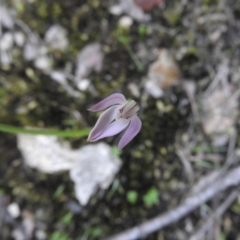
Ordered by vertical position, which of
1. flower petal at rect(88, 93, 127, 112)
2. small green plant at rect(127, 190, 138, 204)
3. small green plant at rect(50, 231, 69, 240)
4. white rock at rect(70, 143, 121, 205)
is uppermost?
flower petal at rect(88, 93, 127, 112)

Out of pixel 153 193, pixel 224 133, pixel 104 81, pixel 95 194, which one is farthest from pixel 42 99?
pixel 224 133

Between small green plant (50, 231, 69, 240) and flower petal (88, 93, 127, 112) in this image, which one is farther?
small green plant (50, 231, 69, 240)

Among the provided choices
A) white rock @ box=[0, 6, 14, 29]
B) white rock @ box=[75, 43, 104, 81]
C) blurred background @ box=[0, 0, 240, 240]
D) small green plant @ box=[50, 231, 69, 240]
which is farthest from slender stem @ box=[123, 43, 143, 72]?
small green plant @ box=[50, 231, 69, 240]

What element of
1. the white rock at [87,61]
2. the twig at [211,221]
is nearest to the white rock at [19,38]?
the white rock at [87,61]

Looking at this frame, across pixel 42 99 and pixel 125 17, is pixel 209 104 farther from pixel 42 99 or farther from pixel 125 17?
pixel 42 99

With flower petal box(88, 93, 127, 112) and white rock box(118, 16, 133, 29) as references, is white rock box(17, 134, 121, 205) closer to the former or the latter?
white rock box(118, 16, 133, 29)

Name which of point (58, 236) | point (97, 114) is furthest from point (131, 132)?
point (58, 236)

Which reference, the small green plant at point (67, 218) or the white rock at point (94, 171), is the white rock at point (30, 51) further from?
the small green plant at point (67, 218)
